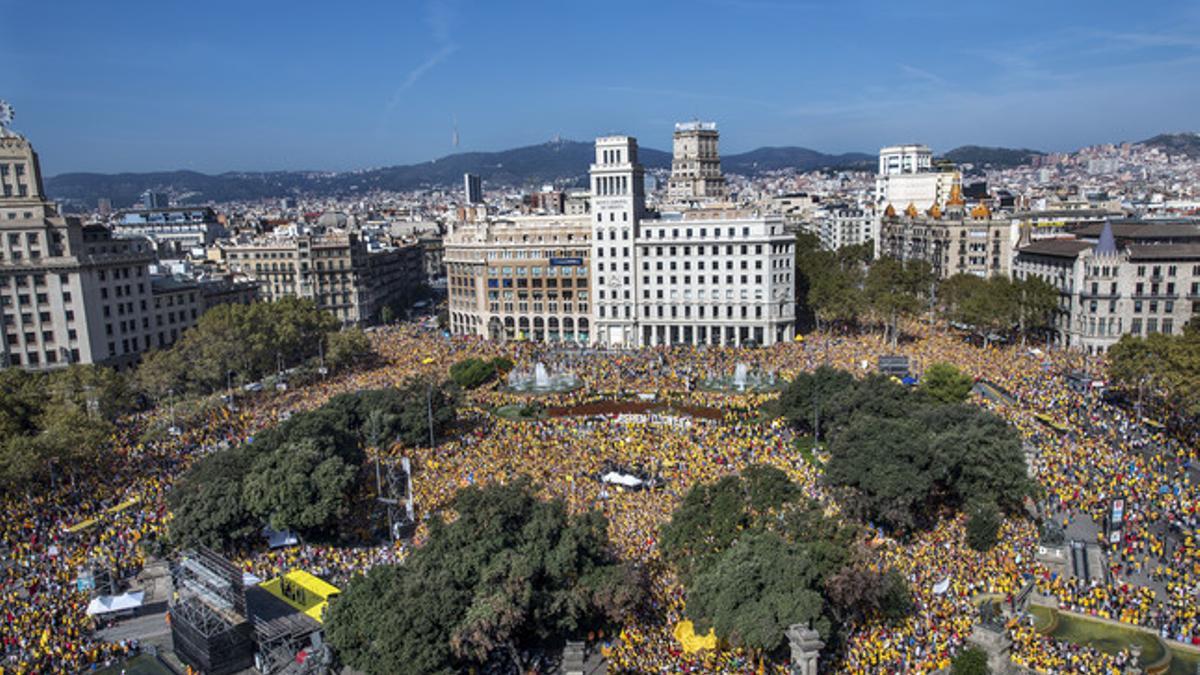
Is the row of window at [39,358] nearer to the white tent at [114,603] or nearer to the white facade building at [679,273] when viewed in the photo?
the white tent at [114,603]

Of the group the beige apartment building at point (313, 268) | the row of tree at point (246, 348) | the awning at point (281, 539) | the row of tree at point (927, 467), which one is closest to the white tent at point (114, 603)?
the awning at point (281, 539)

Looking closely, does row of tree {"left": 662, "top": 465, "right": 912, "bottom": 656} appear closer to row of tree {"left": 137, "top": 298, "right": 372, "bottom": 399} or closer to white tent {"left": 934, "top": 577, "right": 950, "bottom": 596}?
white tent {"left": 934, "top": 577, "right": 950, "bottom": 596}

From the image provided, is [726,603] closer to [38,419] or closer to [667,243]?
[38,419]

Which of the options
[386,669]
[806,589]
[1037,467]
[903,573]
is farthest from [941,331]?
[386,669]

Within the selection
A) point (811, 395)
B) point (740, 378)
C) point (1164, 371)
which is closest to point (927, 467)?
point (811, 395)

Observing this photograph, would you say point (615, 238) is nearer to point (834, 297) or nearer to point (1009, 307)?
point (834, 297)

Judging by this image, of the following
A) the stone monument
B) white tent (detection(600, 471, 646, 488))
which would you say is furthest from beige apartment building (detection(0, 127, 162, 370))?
the stone monument
